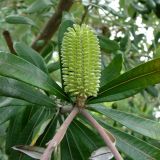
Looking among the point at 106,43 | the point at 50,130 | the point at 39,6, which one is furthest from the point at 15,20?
the point at 50,130

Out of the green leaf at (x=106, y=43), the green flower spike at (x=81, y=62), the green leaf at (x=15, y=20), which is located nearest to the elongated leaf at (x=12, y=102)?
the green flower spike at (x=81, y=62)

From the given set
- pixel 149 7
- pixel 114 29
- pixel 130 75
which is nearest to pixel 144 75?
pixel 130 75

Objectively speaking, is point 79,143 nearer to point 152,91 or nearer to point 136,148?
point 136,148

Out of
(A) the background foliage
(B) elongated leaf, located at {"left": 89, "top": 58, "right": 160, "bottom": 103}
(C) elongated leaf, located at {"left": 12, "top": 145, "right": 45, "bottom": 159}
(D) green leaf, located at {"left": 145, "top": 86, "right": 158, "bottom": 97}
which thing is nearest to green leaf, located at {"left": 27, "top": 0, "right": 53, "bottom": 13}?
(A) the background foliage

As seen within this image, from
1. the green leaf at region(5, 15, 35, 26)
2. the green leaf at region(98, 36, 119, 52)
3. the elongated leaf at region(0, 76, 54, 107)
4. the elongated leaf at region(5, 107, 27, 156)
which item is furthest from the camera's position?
the green leaf at region(5, 15, 35, 26)

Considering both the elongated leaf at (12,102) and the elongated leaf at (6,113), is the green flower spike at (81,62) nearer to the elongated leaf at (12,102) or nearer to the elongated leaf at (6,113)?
the elongated leaf at (12,102)

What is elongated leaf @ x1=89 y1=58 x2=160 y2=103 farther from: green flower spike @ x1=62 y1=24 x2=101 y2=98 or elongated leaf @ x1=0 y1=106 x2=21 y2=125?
elongated leaf @ x1=0 y1=106 x2=21 y2=125
